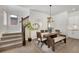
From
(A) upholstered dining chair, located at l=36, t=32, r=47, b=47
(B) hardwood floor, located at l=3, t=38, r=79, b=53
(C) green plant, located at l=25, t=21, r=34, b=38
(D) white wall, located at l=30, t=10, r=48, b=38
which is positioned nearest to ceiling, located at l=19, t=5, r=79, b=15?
(D) white wall, located at l=30, t=10, r=48, b=38


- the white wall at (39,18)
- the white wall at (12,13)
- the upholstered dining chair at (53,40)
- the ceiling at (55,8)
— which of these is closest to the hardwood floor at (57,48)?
the upholstered dining chair at (53,40)

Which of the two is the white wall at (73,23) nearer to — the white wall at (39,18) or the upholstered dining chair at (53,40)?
the upholstered dining chair at (53,40)

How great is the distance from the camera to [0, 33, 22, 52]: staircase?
5.74 ft

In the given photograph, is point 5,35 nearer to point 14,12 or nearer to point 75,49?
point 14,12

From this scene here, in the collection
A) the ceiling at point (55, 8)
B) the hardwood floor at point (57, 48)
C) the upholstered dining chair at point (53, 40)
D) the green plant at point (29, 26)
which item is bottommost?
the hardwood floor at point (57, 48)

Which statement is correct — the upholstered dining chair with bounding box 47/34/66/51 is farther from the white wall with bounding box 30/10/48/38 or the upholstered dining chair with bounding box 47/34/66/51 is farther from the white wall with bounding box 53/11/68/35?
the white wall with bounding box 30/10/48/38

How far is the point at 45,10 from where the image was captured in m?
1.82

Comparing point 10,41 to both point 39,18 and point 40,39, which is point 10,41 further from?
point 39,18

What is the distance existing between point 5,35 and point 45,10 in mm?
962

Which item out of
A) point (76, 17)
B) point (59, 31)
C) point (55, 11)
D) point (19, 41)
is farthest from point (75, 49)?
point (19, 41)

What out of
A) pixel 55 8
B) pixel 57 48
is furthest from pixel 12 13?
pixel 57 48

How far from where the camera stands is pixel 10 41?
1793mm

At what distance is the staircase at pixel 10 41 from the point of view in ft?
5.74

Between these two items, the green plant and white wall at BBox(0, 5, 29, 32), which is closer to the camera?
white wall at BBox(0, 5, 29, 32)
